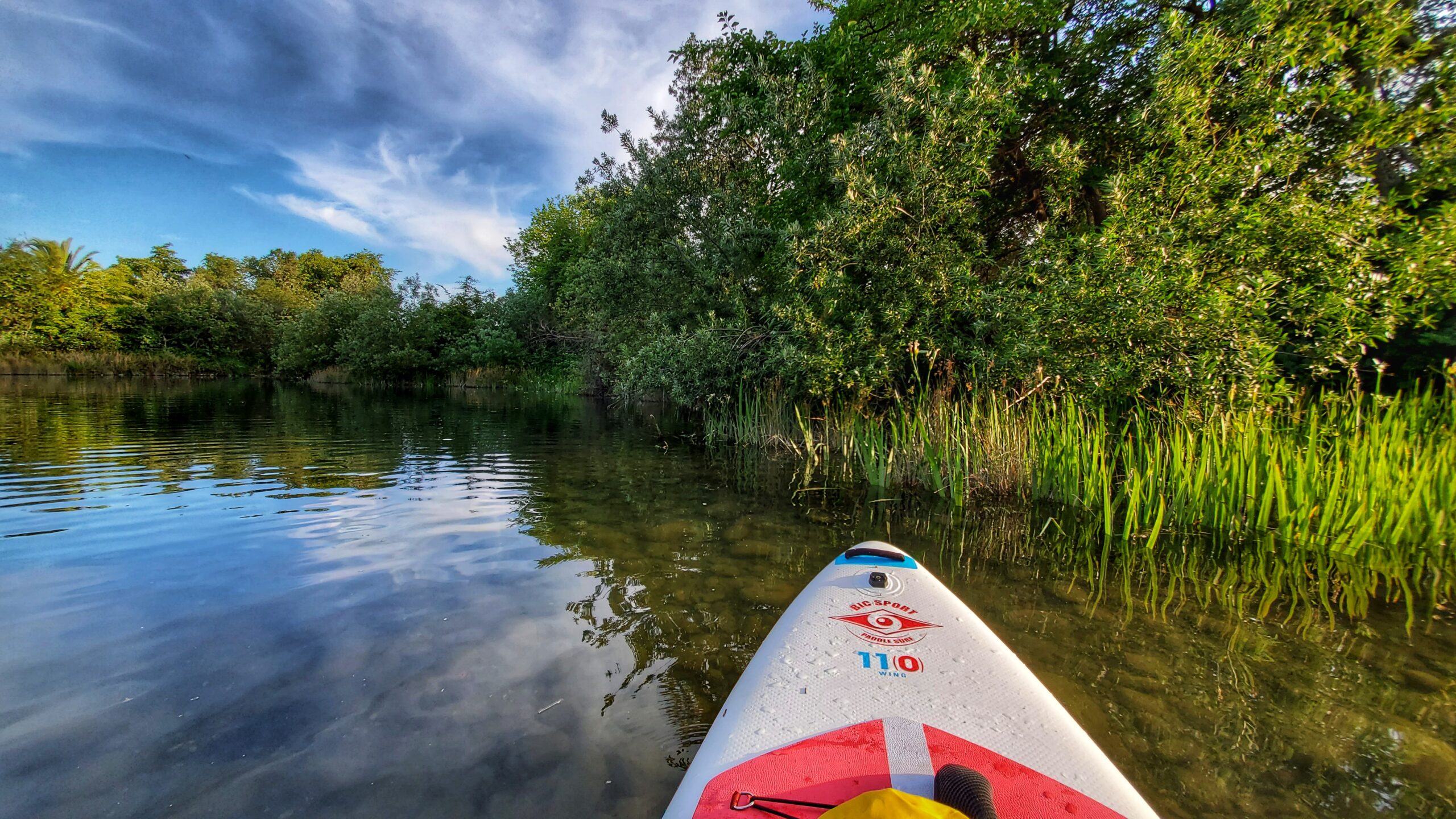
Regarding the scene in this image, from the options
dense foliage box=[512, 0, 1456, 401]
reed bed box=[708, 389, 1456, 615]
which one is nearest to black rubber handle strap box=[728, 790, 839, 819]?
reed bed box=[708, 389, 1456, 615]

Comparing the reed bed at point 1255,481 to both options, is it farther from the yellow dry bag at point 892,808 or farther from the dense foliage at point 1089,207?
the yellow dry bag at point 892,808

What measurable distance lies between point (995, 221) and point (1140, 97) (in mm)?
2459

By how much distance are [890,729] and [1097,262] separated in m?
5.99

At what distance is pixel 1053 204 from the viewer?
22.9ft

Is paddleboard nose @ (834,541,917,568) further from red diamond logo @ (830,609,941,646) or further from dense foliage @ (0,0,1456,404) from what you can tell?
dense foliage @ (0,0,1456,404)

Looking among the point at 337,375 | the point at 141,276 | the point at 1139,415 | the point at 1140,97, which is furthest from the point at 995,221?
the point at 141,276

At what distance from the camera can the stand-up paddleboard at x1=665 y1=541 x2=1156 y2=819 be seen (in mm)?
1398

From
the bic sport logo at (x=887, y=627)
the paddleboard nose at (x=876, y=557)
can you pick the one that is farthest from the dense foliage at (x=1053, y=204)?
the bic sport logo at (x=887, y=627)

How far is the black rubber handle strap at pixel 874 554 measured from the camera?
3109 mm

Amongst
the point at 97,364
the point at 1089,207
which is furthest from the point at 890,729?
the point at 97,364

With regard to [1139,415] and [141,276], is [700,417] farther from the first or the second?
[141,276]

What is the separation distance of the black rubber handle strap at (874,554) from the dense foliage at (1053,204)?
158 inches

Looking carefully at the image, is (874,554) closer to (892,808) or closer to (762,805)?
(762,805)

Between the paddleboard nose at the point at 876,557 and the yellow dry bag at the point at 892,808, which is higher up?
the yellow dry bag at the point at 892,808
